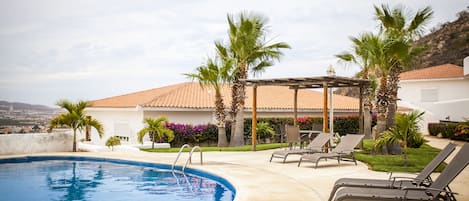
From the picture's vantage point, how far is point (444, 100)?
3934 cm

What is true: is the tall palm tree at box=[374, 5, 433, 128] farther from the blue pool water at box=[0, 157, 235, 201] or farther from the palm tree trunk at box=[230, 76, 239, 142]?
the palm tree trunk at box=[230, 76, 239, 142]

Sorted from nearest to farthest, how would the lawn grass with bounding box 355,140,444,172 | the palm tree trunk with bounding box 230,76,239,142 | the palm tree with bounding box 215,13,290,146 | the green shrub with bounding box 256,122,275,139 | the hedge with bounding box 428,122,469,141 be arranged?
the lawn grass with bounding box 355,140,444,172 → the palm tree with bounding box 215,13,290,146 → the palm tree trunk with bounding box 230,76,239,142 → the hedge with bounding box 428,122,469,141 → the green shrub with bounding box 256,122,275,139

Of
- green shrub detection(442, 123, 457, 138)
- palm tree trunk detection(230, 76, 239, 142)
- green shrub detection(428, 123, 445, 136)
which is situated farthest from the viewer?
green shrub detection(428, 123, 445, 136)

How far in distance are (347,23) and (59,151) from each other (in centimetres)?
2677

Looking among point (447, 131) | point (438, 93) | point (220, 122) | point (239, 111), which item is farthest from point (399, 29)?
point (438, 93)

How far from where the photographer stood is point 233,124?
2541 centimetres

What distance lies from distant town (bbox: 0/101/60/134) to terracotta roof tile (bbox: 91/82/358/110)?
4139 millimetres

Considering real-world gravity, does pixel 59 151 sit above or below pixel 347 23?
below

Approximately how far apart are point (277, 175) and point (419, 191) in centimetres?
519

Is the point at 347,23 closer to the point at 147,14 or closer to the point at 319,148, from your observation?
the point at 147,14

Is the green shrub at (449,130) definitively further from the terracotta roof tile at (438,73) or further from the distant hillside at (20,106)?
the distant hillside at (20,106)

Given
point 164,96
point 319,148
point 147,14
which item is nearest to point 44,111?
point 147,14

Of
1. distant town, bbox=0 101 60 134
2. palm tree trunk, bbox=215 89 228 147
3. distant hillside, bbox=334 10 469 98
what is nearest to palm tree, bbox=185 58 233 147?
palm tree trunk, bbox=215 89 228 147

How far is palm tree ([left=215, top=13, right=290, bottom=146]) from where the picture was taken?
23.9m
